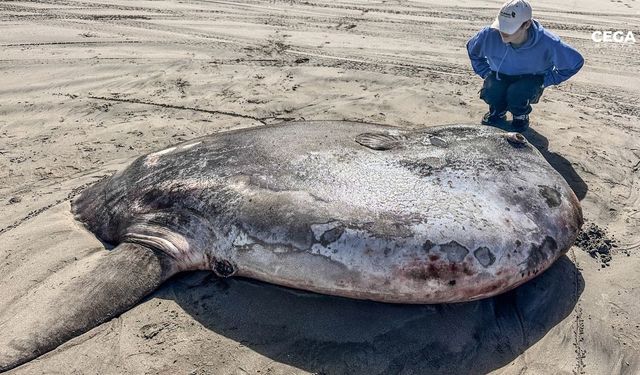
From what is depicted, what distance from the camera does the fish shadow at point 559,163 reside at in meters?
4.37

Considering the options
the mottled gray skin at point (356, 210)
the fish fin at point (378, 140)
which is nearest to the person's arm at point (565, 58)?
the mottled gray skin at point (356, 210)

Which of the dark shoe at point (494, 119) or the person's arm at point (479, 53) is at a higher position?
the person's arm at point (479, 53)

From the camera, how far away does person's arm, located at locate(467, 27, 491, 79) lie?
5094 mm

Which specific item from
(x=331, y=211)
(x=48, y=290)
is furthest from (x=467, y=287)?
(x=48, y=290)

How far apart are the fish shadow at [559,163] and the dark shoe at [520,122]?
0.04 m

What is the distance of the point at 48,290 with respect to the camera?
3125 millimetres

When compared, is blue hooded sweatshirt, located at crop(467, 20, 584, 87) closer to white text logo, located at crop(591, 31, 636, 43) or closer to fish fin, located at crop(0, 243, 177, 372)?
white text logo, located at crop(591, 31, 636, 43)

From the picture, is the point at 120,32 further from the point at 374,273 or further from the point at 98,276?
the point at 374,273

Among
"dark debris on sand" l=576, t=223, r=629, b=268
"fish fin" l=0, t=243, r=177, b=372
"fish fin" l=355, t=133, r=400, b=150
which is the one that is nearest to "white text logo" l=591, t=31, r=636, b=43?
"dark debris on sand" l=576, t=223, r=629, b=268

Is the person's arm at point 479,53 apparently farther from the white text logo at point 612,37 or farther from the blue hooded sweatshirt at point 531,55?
the white text logo at point 612,37

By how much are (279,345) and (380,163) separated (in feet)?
4.20

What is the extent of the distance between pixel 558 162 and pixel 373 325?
2785 mm

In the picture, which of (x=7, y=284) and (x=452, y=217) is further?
(x=7, y=284)

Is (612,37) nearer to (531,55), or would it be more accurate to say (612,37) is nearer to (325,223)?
(531,55)
